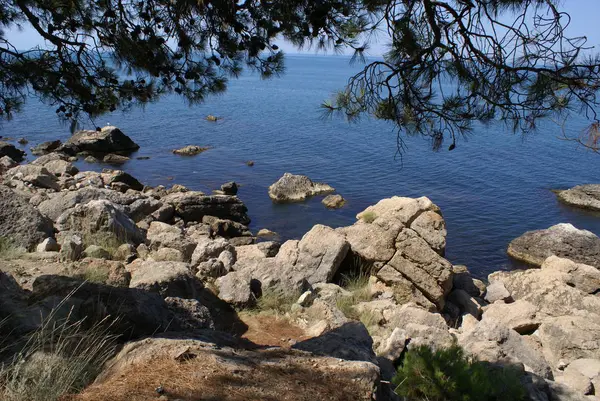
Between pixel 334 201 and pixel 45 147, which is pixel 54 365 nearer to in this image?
pixel 334 201

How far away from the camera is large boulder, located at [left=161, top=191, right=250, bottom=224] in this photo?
20.7 meters

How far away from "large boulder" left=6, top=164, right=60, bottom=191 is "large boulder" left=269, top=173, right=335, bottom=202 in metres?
9.08

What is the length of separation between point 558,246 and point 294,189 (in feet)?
36.5

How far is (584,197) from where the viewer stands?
24953 millimetres

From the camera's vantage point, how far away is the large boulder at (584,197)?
24797mm

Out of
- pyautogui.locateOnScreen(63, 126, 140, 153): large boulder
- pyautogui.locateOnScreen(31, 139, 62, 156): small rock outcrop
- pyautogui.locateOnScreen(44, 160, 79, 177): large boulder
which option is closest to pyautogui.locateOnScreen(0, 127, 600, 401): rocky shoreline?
pyautogui.locateOnScreen(44, 160, 79, 177): large boulder

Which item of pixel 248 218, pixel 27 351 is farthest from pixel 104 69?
pixel 248 218

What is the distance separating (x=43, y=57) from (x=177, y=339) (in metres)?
3.51

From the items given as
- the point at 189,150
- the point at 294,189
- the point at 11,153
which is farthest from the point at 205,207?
the point at 11,153

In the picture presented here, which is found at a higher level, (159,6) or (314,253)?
(159,6)

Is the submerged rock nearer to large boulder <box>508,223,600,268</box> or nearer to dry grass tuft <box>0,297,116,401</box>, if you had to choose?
large boulder <box>508,223,600,268</box>

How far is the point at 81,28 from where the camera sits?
19.0ft

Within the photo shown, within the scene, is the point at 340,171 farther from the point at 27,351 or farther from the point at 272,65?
the point at 27,351

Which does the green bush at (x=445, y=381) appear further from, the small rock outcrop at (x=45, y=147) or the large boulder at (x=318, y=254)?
the small rock outcrop at (x=45, y=147)
